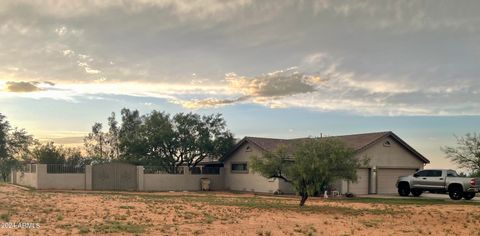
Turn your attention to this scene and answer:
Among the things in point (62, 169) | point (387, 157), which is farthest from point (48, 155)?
point (387, 157)

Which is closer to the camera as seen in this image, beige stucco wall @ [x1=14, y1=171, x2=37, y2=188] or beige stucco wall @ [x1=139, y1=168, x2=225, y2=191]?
beige stucco wall @ [x1=14, y1=171, x2=37, y2=188]

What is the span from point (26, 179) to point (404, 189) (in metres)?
30.7

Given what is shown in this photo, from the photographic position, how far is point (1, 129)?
2422 cm

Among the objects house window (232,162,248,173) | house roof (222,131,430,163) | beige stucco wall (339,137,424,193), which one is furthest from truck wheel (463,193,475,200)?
house window (232,162,248,173)

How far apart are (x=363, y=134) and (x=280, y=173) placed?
52.3ft

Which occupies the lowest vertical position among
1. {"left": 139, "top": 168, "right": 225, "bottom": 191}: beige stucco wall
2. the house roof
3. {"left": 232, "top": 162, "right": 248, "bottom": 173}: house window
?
{"left": 139, "top": 168, "right": 225, "bottom": 191}: beige stucco wall

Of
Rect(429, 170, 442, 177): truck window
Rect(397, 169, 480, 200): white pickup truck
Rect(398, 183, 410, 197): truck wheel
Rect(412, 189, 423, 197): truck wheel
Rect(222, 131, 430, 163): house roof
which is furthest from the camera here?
Rect(222, 131, 430, 163): house roof

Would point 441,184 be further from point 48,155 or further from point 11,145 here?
point 48,155

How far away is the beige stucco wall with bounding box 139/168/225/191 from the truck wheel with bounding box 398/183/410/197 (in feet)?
53.0

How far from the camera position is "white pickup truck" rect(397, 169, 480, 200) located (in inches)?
1171

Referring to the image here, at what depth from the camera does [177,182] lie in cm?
4341

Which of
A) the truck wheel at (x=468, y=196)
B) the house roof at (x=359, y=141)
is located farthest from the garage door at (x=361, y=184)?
the truck wheel at (x=468, y=196)

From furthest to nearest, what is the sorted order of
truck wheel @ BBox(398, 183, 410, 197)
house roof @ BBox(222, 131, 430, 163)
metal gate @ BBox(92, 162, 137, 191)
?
metal gate @ BBox(92, 162, 137, 191), house roof @ BBox(222, 131, 430, 163), truck wheel @ BBox(398, 183, 410, 197)

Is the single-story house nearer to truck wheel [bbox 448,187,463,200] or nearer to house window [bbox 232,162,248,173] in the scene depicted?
house window [bbox 232,162,248,173]
